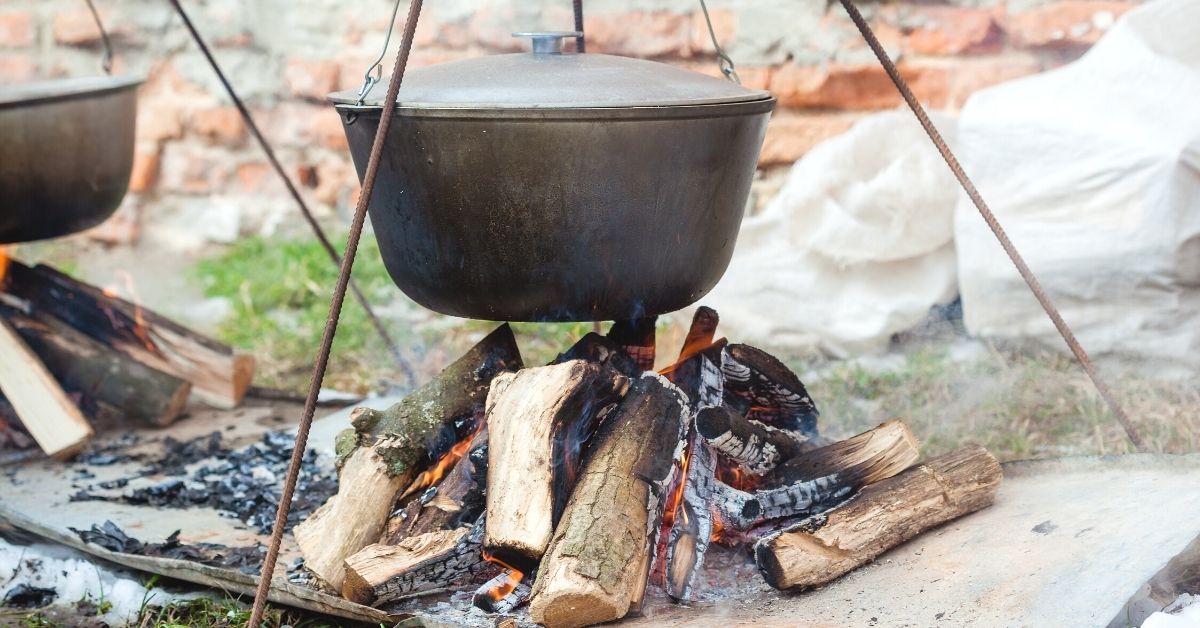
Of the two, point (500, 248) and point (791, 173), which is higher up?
point (500, 248)

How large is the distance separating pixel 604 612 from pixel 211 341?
6.91ft

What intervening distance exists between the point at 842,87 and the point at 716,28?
51cm

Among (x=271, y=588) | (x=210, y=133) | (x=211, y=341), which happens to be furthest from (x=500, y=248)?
(x=210, y=133)

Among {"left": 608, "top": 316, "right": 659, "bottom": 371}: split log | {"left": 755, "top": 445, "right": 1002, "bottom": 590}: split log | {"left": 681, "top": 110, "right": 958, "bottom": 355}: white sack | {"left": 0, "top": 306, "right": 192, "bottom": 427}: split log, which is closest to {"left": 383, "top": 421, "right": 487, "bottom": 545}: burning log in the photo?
A: {"left": 608, "top": 316, "right": 659, "bottom": 371}: split log

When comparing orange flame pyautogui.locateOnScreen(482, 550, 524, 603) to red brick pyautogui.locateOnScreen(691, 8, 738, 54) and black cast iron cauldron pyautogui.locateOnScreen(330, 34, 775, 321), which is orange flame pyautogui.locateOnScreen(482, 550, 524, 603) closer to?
black cast iron cauldron pyautogui.locateOnScreen(330, 34, 775, 321)

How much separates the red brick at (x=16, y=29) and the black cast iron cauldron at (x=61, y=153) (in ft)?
6.89

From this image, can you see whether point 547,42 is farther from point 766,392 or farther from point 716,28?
point 716,28

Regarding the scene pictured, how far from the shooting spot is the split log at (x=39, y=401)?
3.06 m

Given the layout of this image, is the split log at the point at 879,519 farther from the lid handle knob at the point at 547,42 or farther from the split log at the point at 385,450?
the lid handle knob at the point at 547,42

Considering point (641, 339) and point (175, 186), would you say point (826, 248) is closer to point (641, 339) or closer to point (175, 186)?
point (641, 339)

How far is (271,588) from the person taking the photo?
2.10 m

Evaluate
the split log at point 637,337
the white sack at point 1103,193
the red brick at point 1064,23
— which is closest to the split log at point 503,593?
the split log at point 637,337

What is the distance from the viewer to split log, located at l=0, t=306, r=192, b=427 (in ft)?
11.0

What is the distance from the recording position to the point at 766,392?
2.54 metres
